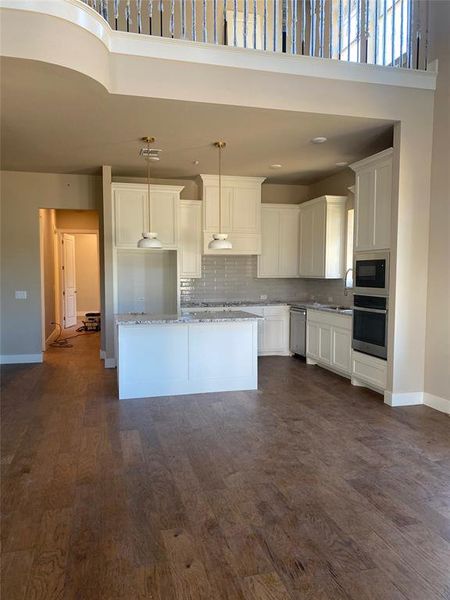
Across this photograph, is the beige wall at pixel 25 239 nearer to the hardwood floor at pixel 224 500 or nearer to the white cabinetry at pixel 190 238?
the white cabinetry at pixel 190 238

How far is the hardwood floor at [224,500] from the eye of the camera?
1.95 meters

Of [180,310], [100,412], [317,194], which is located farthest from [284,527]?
[317,194]

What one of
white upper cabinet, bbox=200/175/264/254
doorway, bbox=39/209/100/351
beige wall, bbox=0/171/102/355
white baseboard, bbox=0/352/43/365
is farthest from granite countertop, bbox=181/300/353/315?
doorway, bbox=39/209/100/351

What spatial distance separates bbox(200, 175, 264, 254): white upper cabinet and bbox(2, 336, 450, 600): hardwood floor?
300cm

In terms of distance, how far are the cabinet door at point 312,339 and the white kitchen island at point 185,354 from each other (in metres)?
1.52

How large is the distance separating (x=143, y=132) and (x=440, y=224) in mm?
3335

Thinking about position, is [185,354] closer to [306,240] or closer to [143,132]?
[143,132]

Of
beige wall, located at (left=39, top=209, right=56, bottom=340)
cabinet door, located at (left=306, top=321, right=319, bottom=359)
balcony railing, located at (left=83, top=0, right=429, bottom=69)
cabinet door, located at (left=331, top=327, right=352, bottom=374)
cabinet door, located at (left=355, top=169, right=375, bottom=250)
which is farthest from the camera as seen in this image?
beige wall, located at (left=39, top=209, right=56, bottom=340)

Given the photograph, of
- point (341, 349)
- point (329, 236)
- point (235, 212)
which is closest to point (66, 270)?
point (235, 212)

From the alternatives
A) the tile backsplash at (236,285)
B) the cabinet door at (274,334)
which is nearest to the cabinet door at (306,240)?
the tile backsplash at (236,285)

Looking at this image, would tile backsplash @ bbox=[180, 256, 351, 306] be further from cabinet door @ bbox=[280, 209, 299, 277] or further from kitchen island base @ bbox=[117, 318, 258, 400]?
kitchen island base @ bbox=[117, 318, 258, 400]

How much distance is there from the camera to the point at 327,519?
2418 mm

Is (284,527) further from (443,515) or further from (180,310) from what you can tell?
(180,310)

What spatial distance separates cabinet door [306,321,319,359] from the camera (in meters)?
6.16
